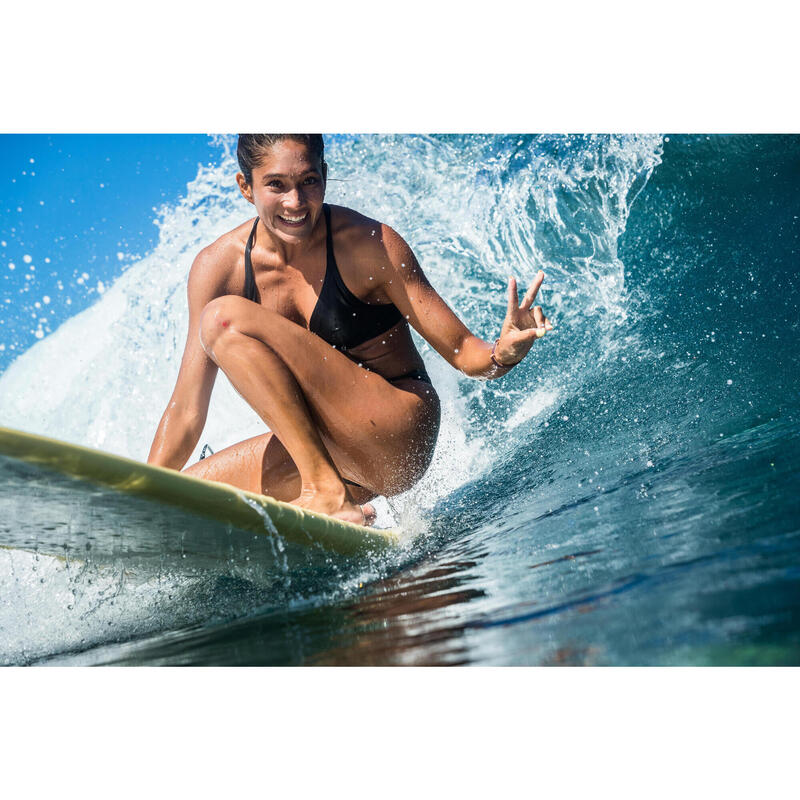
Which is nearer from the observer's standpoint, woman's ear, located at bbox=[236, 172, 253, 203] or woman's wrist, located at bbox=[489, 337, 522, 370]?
woman's wrist, located at bbox=[489, 337, 522, 370]

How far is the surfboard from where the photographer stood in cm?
111

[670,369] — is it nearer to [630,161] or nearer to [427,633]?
[630,161]

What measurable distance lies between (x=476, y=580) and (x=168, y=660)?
497 mm

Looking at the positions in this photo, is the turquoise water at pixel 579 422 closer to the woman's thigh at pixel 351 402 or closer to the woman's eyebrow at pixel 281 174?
the woman's thigh at pixel 351 402

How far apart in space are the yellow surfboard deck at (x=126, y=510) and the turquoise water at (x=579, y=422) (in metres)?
0.12

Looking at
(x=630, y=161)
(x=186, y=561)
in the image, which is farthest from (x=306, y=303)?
(x=630, y=161)

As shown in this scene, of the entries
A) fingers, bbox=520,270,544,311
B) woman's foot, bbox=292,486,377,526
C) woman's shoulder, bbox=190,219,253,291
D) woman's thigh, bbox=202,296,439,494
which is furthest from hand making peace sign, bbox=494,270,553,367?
woman's shoulder, bbox=190,219,253,291

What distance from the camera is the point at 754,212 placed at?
2.96 meters

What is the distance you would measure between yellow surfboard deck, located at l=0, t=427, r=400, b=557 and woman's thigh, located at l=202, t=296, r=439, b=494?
0.35m

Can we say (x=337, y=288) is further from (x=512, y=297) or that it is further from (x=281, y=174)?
(x=512, y=297)

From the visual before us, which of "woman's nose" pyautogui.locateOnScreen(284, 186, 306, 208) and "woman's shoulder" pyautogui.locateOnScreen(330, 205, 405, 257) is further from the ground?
"woman's nose" pyautogui.locateOnScreen(284, 186, 306, 208)

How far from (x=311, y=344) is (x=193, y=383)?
333 mm

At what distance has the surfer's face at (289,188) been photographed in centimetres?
173

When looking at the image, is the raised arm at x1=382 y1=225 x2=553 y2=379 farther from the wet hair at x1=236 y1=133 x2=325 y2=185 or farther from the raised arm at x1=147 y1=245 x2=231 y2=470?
the raised arm at x1=147 y1=245 x2=231 y2=470
